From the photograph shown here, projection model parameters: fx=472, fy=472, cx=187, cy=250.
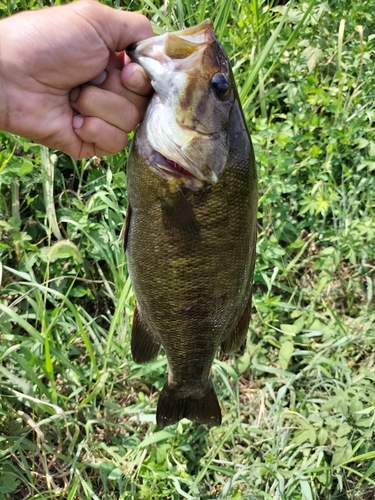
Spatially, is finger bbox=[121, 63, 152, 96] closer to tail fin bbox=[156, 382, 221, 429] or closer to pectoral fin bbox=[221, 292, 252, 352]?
pectoral fin bbox=[221, 292, 252, 352]

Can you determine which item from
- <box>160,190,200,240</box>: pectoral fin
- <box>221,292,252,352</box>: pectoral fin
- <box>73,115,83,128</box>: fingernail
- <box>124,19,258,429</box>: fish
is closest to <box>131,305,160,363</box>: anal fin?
<box>124,19,258,429</box>: fish

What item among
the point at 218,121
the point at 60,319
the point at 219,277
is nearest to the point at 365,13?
the point at 218,121

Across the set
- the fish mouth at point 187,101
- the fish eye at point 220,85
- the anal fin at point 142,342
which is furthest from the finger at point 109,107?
the anal fin at point 142,342

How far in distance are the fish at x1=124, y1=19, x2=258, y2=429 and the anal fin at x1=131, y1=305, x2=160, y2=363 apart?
0.08 m

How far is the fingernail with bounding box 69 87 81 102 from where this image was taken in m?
1.86

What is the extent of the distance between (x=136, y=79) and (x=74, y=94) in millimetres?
372

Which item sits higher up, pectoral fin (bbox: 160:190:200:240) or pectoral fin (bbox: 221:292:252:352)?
pectoral fin (bbox: 160:190:200:240)

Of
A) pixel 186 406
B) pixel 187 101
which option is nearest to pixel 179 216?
pixel 187 101

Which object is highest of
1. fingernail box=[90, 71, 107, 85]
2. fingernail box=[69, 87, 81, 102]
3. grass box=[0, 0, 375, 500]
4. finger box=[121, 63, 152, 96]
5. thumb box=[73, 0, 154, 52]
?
thumb box=[73, 0, 154, 52]

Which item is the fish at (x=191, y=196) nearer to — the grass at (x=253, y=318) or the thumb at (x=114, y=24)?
the thumb at (x=114, y=24)

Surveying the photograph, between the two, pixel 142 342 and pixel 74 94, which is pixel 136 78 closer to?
pixel 74 94

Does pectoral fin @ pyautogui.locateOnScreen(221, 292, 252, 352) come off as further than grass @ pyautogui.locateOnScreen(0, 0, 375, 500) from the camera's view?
No

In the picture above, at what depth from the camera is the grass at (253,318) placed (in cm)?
238

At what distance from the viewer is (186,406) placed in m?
2.09
